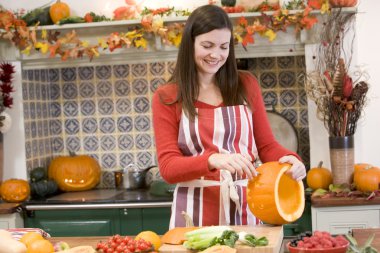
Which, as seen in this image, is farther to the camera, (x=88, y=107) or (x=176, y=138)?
(x=88, y=107)

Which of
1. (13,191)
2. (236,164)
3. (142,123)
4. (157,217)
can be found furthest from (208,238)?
(142,123)

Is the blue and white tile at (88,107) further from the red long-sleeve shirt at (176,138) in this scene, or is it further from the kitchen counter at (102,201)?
the red long-sleeve shirt at (176,138)

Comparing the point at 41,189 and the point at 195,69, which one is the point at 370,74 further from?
the point at 41,189

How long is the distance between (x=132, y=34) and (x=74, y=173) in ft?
3.74

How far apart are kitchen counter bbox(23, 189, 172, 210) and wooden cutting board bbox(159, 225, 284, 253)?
204 cm

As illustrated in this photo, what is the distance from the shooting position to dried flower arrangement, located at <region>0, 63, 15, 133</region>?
4.55 meters

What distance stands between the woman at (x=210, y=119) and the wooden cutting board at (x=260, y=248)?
24cm

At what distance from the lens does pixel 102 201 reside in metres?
4.40

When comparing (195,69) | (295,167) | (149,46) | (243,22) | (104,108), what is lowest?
(295,167)

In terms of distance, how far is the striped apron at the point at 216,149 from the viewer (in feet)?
8.51

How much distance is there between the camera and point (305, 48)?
4.33 metres

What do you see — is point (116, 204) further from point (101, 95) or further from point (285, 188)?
point (285, 188)

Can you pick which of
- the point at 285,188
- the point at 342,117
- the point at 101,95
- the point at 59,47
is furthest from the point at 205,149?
the point at 101,95

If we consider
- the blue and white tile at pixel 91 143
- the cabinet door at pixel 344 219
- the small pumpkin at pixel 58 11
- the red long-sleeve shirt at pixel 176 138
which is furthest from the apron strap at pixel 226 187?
the blue and white tile at pixel 91 143
